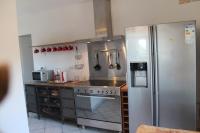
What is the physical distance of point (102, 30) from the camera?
3.71 metres

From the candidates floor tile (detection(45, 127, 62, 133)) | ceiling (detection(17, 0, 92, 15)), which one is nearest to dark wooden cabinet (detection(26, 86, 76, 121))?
floor tile (detection(45, 127, 62, 133))

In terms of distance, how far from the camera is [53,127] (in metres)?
3.94

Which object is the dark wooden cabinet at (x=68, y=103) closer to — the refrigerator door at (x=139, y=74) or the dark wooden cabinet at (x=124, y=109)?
the dark wooden cabinet at (x=124, y=109)

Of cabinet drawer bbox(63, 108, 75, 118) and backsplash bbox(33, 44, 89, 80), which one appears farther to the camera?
backsplash bbox(33, 44, 89, 80)

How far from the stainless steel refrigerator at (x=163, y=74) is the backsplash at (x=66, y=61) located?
5.04ft

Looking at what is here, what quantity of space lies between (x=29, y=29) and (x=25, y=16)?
360 millimetres

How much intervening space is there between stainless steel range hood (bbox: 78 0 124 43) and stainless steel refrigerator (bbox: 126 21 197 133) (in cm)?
87

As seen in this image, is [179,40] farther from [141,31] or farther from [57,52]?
[57,52]

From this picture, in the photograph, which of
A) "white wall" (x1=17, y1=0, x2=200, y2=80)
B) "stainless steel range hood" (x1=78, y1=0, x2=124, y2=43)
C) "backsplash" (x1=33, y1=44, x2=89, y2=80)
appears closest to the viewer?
"white wall" (x1=17, y1=0, x2=200, y2=80)

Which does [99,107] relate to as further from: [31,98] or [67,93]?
[31,98]

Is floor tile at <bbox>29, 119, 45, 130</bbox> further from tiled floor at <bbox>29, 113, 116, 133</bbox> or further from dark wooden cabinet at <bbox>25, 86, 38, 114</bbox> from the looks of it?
dark wooden cabinet at <bbox>25, 86, 38, 114</bbox>

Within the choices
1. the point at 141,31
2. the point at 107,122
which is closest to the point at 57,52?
the point at 107,122

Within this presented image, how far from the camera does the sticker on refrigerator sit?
100 inches

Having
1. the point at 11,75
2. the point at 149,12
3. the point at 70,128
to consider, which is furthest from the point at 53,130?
the point at 149,12
